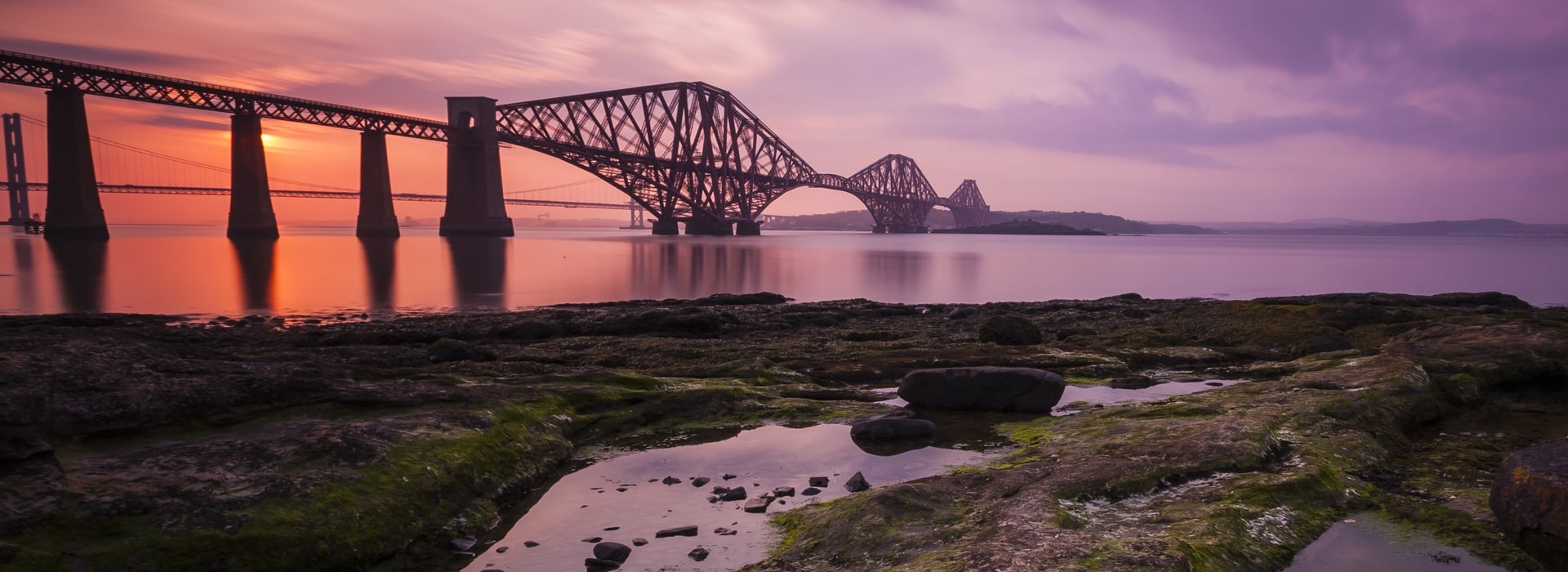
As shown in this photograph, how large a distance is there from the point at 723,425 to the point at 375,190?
268 feet

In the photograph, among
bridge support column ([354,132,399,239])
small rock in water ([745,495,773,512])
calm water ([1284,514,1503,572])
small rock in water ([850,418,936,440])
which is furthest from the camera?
bridge support column ([354,132,399,239])

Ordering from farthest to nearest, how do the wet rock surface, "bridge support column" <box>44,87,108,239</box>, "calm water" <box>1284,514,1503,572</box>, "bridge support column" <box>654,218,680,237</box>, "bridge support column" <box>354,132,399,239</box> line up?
"bridge support column" <box>654,218,680,237</box>, "bridge support column" <box>354,132,399,239</box>, "bridge support column" <box>44,87,108,239</box>, the wet rock surface, "calm water" <box>1284,514,1503,572</box>

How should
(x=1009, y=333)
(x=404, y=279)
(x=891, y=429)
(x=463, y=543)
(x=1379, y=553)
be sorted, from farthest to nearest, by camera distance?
(x=404, y=279)
(x=1009, y=333)
(x=891, y=429)
(x=463, y=543)
(x=1379, y=553)

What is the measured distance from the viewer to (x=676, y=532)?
16.4 ft

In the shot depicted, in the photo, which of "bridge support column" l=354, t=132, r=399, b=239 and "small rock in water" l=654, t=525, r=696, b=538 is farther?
"bridge support column" l=354, t=132, r=399, b=239

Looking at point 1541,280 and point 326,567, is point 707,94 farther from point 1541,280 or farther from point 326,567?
point 326,567

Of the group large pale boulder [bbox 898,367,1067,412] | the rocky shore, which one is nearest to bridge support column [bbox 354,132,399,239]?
the rocky shore

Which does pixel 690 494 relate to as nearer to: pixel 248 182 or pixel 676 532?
pixel 676 532

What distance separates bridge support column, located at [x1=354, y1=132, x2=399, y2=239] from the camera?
7581 cm

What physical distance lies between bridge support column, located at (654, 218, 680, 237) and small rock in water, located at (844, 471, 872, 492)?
10320cm

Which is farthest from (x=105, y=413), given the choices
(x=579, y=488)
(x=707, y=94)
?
(x=707, y=94)

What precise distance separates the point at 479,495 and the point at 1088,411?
5.79 m

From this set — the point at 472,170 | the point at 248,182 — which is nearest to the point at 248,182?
the point at 248,182

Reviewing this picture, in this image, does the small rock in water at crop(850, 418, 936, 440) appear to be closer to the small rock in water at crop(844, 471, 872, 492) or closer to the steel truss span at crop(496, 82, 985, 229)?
the small rock in water at crop(844, 471, 872, 492)
